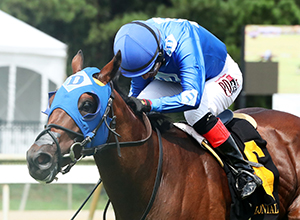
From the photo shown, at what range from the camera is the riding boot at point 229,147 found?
10.2 ft

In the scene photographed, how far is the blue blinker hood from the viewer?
8.13 ft

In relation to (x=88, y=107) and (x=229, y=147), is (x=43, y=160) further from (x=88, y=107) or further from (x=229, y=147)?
(x=229, y=147)

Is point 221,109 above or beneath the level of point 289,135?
above

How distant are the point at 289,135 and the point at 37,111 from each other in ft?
24.9

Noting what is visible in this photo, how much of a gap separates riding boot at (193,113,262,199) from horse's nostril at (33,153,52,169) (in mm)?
1129

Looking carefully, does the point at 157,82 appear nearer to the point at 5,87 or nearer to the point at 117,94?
the point at 117,94

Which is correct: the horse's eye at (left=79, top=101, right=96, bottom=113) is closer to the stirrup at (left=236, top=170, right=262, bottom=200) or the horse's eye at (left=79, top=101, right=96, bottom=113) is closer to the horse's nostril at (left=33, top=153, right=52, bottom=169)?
the horse's nostril at (left=33, top=153, right=52, bottom=169)

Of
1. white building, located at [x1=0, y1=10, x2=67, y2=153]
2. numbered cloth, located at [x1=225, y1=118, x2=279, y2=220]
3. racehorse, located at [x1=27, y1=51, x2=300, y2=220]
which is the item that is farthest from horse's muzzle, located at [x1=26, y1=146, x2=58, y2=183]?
white building, located at [x1=0, y1=10, x2=67, y2=153]

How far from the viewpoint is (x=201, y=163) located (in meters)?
Answer: 3.12

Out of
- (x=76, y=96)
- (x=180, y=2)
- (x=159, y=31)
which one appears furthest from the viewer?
(x=180, y=2)

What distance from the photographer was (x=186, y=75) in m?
2.93

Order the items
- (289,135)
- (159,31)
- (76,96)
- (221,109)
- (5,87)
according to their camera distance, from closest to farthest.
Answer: (76,96), (159,31), (221,109), (289,135), (5,87)

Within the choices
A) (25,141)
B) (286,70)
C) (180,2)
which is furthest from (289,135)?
(180,2)

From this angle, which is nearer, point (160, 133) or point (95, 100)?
point (95, 100)
